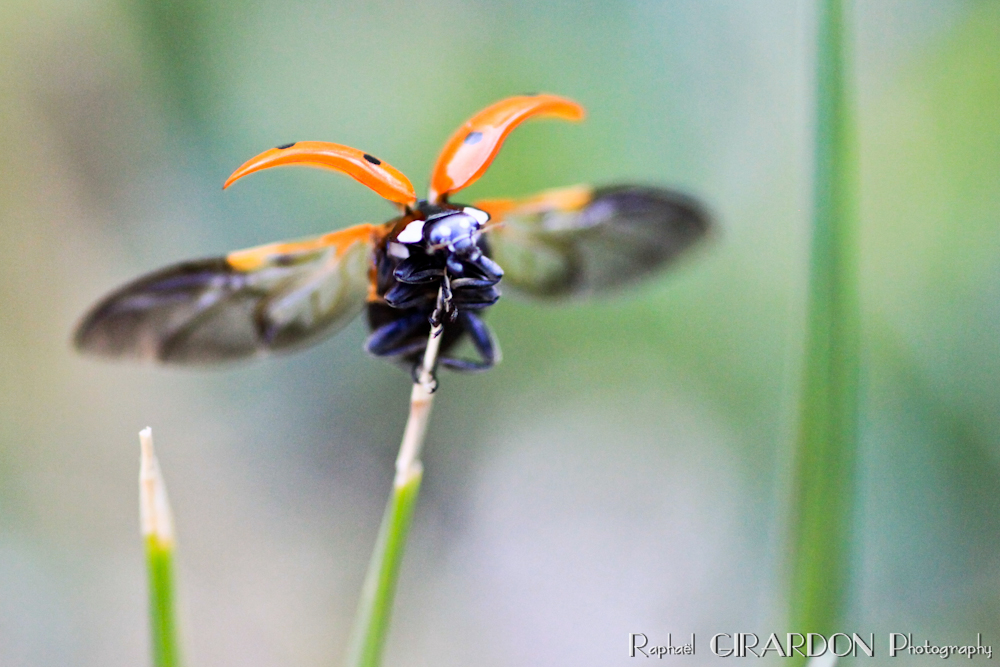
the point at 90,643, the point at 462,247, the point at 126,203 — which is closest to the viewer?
the point at 462,247

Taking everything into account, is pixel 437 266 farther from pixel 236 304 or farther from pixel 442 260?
pixel 236 304

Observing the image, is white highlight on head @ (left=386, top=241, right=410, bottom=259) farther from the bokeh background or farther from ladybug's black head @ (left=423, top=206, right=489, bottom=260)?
the bokeh background

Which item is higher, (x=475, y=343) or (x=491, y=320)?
(x=491, y=320)

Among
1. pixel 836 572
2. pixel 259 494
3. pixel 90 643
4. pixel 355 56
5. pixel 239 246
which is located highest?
pixel 355 56

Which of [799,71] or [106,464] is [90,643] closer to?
[106,464]

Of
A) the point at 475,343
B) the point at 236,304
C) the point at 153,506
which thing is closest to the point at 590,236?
the point at 475,343

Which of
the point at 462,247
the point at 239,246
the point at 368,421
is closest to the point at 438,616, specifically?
the point at 368,421

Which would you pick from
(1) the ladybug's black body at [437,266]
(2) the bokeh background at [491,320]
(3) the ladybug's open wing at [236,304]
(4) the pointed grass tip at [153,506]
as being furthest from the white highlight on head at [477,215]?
(2) the bokeh background at [491,320]

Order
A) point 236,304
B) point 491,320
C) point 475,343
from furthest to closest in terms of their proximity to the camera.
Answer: point 491,320, point 236,304, point 475,343
